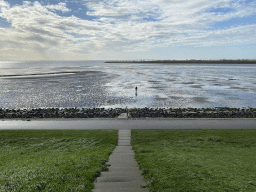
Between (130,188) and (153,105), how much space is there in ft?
93.9

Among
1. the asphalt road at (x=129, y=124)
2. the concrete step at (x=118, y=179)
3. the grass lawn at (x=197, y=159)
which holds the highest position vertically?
the concrete step at (x=118, y=179)

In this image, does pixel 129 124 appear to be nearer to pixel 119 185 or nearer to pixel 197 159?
pixel 197 159

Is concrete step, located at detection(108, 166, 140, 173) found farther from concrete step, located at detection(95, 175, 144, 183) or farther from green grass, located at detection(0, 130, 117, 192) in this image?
concrete step, located at detection(95, 175, 144, 183)

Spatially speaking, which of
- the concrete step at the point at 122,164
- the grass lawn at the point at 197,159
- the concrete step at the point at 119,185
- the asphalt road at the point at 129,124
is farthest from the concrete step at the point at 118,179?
the asphalt road at the point at 129,124

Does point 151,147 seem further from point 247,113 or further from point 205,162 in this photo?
point 247,113

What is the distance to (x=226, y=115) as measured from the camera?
2689cm

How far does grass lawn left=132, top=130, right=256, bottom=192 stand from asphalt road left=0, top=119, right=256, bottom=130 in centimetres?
222

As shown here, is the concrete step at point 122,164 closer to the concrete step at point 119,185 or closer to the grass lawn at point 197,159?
the grass lawn at point 197,159

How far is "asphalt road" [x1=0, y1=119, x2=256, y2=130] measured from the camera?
19578 millimetres

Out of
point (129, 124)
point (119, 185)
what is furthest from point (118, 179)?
point (129, 124)

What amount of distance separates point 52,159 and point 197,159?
8415 mm

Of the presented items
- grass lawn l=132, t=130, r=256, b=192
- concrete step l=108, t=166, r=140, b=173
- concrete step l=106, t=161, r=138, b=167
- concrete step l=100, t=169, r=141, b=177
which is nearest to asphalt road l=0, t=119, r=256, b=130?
grass lawn l=132, t=130, r=256, b=192

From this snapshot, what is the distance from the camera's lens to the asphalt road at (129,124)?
19578mm

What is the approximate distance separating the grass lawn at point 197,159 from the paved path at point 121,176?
0.44m
